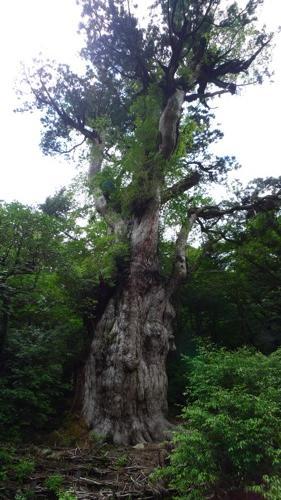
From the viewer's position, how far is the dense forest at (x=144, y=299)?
16.7 feet

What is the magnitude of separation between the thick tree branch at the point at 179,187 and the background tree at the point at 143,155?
43 mm

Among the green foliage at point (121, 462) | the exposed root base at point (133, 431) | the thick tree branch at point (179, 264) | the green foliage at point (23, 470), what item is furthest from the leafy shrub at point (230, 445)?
the thick tree branch at point (179, 264)

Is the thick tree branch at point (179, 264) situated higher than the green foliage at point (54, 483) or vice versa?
the thick tree branch at point (179, 264)

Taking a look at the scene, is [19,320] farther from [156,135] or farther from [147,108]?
[147,108]

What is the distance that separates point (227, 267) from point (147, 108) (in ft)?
20.6

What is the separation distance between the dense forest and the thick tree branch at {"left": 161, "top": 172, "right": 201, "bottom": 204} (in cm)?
6

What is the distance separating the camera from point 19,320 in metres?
9.39

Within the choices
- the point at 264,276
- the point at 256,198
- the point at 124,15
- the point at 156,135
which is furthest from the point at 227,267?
the point at 124,15

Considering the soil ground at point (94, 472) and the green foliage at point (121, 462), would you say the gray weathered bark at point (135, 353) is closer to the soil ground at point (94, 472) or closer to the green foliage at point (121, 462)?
the soil ground at point (94, 472)

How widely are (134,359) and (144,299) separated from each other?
5.40 ft

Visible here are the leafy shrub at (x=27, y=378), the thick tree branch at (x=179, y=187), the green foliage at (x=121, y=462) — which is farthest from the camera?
the thick tree branch at (x=179, y=187)

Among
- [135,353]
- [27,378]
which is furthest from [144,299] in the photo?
[27,378]

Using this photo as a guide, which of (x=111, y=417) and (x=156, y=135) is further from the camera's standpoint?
(x=156, y=135)

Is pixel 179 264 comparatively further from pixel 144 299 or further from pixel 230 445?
pixel 230 445
